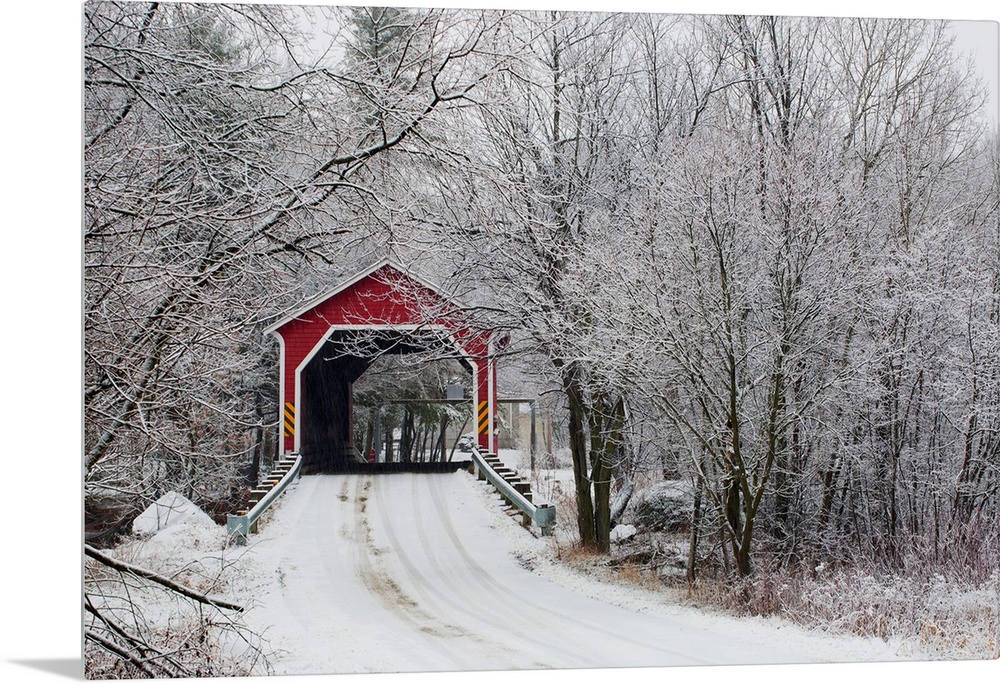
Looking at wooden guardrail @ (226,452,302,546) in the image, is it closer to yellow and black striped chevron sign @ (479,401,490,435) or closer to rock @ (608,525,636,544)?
yellow and black striped chevron sign @ (479,401,490,435)

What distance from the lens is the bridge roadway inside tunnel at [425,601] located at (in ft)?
19.5

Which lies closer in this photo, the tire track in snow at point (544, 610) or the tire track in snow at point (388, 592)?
the tire track in snow at point (388, 592)

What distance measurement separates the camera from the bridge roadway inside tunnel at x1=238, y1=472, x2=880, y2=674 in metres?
5.94

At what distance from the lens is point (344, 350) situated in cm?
652

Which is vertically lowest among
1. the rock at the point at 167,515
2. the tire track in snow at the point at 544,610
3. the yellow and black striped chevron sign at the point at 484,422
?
the tire track in snow at the point at 544,610

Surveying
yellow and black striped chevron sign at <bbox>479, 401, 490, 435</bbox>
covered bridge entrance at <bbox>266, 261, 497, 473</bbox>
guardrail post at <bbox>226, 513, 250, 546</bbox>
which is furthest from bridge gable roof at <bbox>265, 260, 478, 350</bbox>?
guardrail post at <bbox>226, 513, 250, 546</bbox>

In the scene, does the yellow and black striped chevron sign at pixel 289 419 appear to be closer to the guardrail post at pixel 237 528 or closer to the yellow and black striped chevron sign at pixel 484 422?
the guardrail post at pixel 237 528

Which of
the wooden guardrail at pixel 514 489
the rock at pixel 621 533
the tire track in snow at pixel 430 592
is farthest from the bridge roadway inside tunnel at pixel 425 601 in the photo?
the rock at pixel 621 533

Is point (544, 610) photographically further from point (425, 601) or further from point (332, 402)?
point (332, 402)

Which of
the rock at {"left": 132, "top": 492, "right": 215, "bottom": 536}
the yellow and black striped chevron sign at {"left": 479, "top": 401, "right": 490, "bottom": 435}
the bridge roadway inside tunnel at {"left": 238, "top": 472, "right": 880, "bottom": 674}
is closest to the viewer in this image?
the rock at {"left": 132, "top": 492, "right": 215, "bottom": 536}

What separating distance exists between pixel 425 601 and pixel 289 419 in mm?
1422

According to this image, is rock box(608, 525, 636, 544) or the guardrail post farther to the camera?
rock box(608, 525, 636, 544)

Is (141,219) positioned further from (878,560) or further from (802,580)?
(878,560)

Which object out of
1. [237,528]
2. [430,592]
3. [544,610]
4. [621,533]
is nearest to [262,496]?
[237,528]
